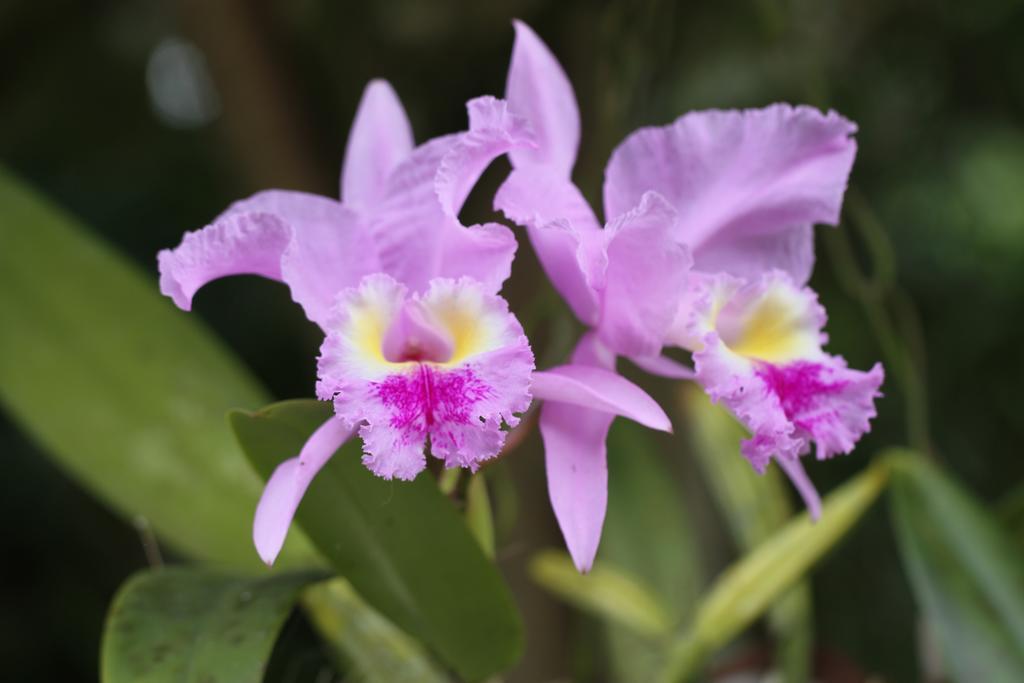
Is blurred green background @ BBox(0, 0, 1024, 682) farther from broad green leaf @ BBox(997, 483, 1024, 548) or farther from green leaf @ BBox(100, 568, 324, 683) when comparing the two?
green leaf @ BBox(100, 568, 324, 683)

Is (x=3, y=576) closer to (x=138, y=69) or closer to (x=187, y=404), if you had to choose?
(x=138, y=69)

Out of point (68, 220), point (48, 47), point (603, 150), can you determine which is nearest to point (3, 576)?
point (48, 47)

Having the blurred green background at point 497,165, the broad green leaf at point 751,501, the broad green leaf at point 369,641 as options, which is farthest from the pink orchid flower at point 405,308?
the blurred green background at point 497,165

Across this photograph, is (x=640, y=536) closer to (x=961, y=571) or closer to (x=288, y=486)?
(x=961, y=571)

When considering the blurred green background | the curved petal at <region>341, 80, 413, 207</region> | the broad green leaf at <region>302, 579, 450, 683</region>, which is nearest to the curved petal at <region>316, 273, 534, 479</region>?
the curved petal at <region>341, 80, 413, 207</region>

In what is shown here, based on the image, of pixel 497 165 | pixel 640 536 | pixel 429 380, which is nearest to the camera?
pixel 429 380

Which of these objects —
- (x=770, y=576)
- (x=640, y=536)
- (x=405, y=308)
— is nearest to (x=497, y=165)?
(x=640, y=536)
